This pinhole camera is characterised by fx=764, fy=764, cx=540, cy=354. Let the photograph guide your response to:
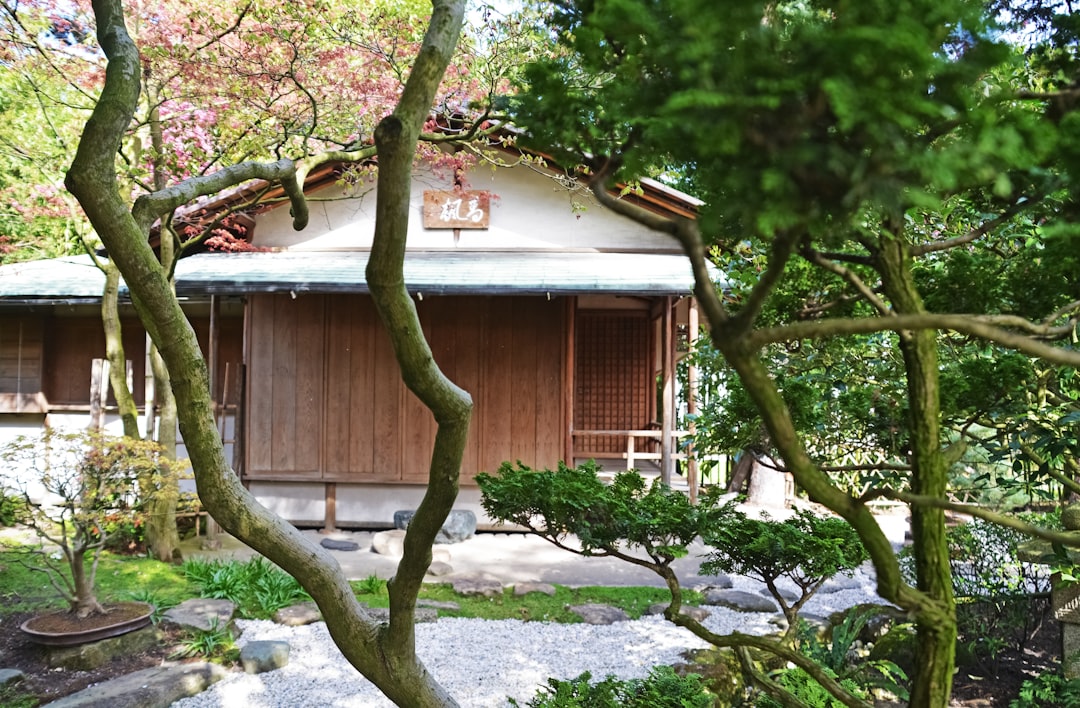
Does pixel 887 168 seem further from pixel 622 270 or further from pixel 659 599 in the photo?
pixel 622 270

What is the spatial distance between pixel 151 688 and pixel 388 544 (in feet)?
11.7

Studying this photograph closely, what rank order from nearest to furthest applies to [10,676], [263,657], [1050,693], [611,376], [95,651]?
[1050,693]
[10,676]
[95,651]
[263,657]
[611,376]

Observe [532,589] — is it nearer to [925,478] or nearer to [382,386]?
[382,386]

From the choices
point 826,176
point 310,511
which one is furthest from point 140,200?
point 310,511

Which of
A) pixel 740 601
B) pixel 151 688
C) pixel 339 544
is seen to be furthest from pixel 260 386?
pixel 740 601

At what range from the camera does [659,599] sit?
6.46 metres

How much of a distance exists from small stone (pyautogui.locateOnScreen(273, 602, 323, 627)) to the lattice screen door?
556 cm

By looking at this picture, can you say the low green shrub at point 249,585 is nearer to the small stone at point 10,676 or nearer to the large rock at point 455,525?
the small stone at point 10,676

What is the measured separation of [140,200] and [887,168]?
2274 mm

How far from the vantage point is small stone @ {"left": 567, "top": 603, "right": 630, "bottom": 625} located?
19.6 feet

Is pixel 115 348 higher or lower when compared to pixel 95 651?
higher

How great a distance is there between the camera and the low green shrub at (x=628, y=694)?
3.13 m

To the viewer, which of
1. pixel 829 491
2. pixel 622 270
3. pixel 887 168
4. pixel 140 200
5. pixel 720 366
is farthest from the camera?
pixel 622 270

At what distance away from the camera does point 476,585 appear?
21.9 ft
